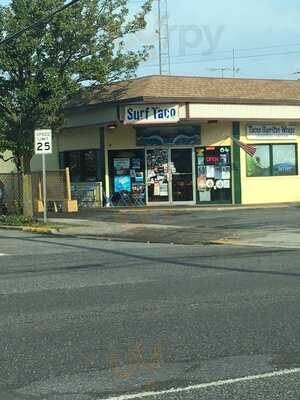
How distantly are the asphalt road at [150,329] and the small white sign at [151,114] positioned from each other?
12834 millimetres

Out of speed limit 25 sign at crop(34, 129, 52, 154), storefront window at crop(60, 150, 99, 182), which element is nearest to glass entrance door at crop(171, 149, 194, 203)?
storefront window at crop(60, 150, 99, 182)

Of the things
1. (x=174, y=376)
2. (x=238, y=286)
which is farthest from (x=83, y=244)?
(x=174, y=376)

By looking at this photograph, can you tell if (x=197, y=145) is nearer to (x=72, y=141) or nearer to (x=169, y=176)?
(x=169, y=176)

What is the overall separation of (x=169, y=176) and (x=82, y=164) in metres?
4.03

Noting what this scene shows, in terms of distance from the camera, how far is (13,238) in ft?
59.7

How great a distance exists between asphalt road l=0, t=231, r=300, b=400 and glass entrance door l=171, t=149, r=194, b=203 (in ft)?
46.2

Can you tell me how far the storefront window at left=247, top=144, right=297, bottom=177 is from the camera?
27.6 m

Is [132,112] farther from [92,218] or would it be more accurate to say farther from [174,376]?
[174,376]

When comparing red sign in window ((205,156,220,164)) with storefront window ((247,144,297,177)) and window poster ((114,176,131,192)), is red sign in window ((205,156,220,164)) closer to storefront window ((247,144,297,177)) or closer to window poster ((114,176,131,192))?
storefront window ((247,144,297,177))

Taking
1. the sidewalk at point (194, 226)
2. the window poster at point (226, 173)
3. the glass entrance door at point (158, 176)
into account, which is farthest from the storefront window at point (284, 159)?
the glass entrance door at point (158, 176)

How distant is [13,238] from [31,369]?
41.7 ft

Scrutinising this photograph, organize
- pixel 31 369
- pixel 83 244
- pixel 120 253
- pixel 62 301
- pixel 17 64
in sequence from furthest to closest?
1. pixel 17 64
2. pixel 83 244
3. pixel 120 253
4. pixel 62 301
5. pixel 31 369

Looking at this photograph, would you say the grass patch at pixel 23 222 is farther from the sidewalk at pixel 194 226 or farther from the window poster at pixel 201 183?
the window poster at pixel 201 183

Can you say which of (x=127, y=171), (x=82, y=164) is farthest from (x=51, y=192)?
(x=127, y=171)
